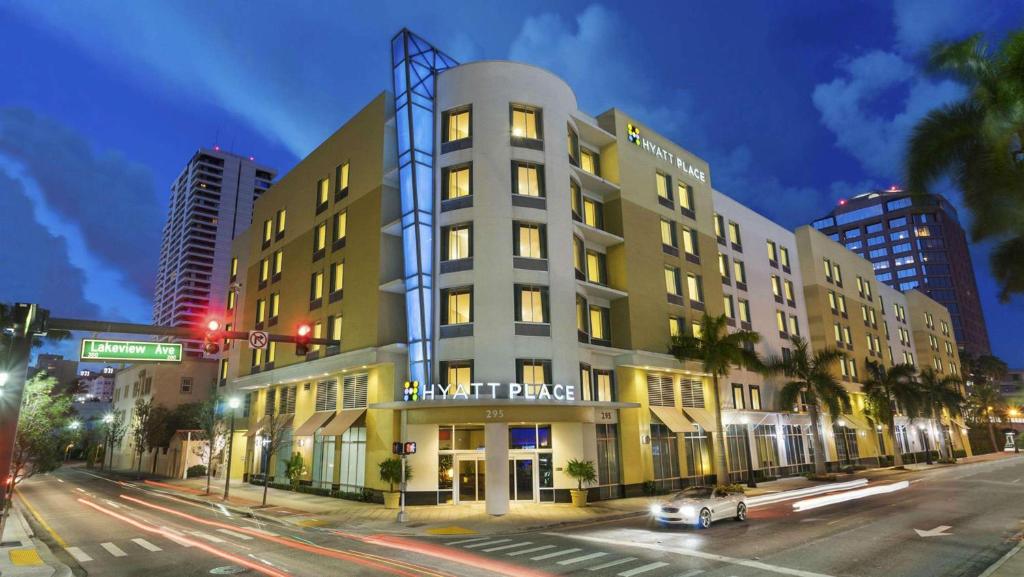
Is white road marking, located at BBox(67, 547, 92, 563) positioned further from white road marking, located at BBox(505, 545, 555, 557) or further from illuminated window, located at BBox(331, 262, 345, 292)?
illuminated window, located at BBox(331, 262, 345, 292)

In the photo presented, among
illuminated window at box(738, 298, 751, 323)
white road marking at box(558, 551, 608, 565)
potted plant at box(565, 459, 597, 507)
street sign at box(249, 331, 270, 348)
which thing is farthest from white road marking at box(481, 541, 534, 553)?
illuminated window at box(738, 298, 751, 323)

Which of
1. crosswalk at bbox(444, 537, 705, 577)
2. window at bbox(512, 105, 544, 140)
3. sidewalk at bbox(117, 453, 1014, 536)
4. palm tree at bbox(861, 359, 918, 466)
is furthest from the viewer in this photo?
palm tree at bbox(861, 359, 918, 466)

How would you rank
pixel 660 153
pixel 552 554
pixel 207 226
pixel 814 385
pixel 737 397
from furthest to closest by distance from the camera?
pixel 207 226 → pixel 814 385 → pixel 737 397 → pixel 660 153 → pixel 552 554

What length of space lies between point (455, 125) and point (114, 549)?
87.1 feet

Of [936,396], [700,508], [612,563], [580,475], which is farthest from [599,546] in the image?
[936,396]

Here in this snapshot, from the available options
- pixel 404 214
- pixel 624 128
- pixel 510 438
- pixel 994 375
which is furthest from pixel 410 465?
pixel 994 375

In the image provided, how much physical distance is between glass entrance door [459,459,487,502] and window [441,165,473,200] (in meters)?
15.2

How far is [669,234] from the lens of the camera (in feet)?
140

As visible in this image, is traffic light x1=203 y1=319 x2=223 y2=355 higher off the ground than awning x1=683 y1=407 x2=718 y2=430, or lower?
higher

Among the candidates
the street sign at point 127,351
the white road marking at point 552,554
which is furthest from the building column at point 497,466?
the street sign at point 127,351

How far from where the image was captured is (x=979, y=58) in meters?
16.5

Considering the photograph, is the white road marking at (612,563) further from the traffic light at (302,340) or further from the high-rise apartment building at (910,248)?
the high-rise apartment building at (910,248)

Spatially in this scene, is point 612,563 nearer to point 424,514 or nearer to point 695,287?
point 424,514

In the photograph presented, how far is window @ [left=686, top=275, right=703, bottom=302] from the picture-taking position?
43.2 meters
